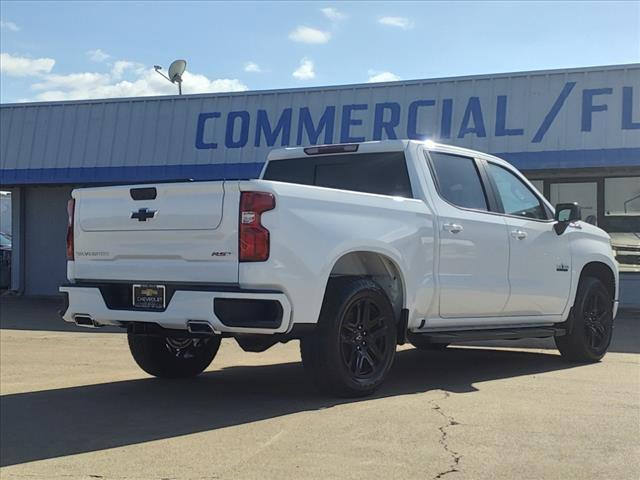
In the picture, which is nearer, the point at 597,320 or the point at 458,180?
the point at 458,180

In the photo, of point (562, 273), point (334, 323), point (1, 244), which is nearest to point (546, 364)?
point (562, 273)

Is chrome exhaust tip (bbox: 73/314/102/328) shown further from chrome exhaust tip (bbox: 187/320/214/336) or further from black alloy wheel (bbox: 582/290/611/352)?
black alloy wheel (bbox: 582/290/611/352)

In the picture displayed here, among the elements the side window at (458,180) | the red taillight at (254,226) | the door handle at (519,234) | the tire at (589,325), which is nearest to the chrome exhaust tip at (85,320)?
the red taillight at (254,226)

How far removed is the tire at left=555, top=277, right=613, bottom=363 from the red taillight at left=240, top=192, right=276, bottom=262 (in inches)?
165

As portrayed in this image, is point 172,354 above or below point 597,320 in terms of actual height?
below

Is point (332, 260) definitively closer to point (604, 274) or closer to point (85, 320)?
point (85, 320)

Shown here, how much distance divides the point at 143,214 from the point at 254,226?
1.00 meters

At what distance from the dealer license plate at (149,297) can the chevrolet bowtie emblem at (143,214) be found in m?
0.51

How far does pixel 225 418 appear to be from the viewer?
18.3 ft

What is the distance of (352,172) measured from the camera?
7211 mm

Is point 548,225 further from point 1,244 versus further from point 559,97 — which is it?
point 1,244

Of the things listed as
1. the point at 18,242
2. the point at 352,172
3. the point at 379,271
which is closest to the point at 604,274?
the point at 352,172

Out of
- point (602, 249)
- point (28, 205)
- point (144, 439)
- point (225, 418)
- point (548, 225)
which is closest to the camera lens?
point (144, 439)

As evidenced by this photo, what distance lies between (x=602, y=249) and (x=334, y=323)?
14.2 feet
